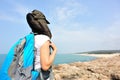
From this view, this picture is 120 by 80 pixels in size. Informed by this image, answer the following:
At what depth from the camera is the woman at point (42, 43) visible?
2.96 metres

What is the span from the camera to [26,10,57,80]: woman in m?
2.96

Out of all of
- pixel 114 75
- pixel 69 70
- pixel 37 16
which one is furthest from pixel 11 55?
pixel 69 70

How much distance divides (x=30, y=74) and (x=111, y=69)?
8545mm

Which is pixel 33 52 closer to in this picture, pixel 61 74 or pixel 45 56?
pixel 45 56

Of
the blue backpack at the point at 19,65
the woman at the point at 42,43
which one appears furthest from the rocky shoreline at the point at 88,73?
the blue backpack at the point at 19,65

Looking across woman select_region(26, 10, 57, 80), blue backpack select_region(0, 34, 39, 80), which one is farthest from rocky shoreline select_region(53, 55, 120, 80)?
blue backpack select_region(0, 34, 39, 80)

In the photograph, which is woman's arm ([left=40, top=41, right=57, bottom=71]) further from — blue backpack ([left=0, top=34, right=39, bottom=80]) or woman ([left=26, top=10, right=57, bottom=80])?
blue backpack ([left=0, top=34, right=39, bottom=80])

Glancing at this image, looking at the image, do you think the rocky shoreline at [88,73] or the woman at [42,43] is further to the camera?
the rocky shoreline at [88,73]

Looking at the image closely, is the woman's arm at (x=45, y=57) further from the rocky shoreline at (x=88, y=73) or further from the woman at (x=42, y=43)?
the rocky shoreline at (x=88, y=73)

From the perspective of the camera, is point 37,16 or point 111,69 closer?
point 37,16

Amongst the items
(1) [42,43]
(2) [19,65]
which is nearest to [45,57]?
(1) [42,43]

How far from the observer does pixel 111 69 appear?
36.2 feet

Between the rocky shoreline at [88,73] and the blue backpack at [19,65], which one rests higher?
the blue backpack at [19,65]

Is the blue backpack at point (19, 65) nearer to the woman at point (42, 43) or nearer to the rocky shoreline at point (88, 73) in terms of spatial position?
the woman at point (42, 43)
